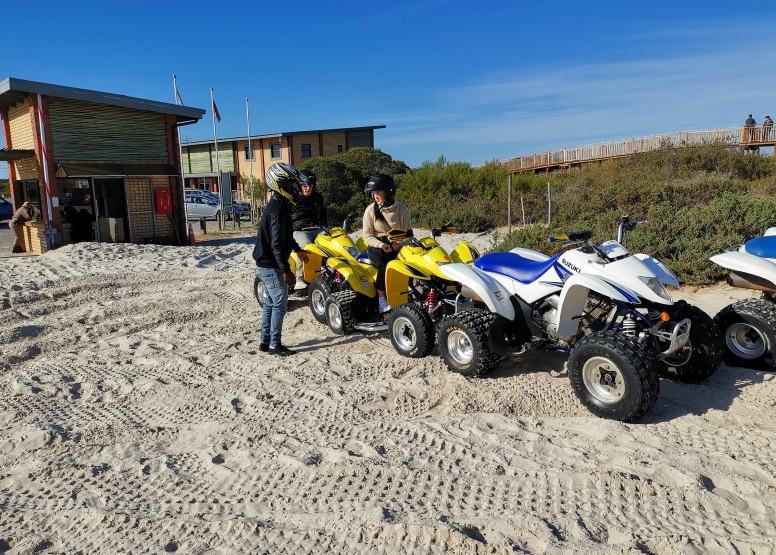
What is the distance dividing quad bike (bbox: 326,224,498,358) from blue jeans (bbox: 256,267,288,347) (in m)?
0.75

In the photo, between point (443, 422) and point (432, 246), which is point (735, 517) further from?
point (432, 246)

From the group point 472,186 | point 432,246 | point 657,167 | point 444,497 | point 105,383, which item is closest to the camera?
point 444,497

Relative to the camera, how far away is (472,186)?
22.4 meters

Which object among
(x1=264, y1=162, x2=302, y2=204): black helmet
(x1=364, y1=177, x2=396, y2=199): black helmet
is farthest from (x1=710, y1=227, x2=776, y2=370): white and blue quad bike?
(x1=264, y1=162, x2=302, y2=204): black helmet

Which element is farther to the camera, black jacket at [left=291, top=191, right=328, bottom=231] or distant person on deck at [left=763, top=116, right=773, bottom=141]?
distant person on deck at [left=763, top=116, right=773, bottom=141]

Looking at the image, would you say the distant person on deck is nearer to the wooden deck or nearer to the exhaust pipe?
the wooden deck

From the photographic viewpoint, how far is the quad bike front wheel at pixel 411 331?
554 centimetres

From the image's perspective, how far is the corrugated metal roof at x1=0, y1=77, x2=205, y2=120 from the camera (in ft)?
→ 45.4

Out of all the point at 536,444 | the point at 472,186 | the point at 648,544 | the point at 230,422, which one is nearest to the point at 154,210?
the point at 472,186

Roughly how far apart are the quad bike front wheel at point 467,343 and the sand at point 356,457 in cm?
15

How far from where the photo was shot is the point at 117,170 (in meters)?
15.4

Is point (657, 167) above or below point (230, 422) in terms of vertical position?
above

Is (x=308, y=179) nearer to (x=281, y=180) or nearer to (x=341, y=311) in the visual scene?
(x=281, y=180)

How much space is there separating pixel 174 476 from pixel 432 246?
131 inches
